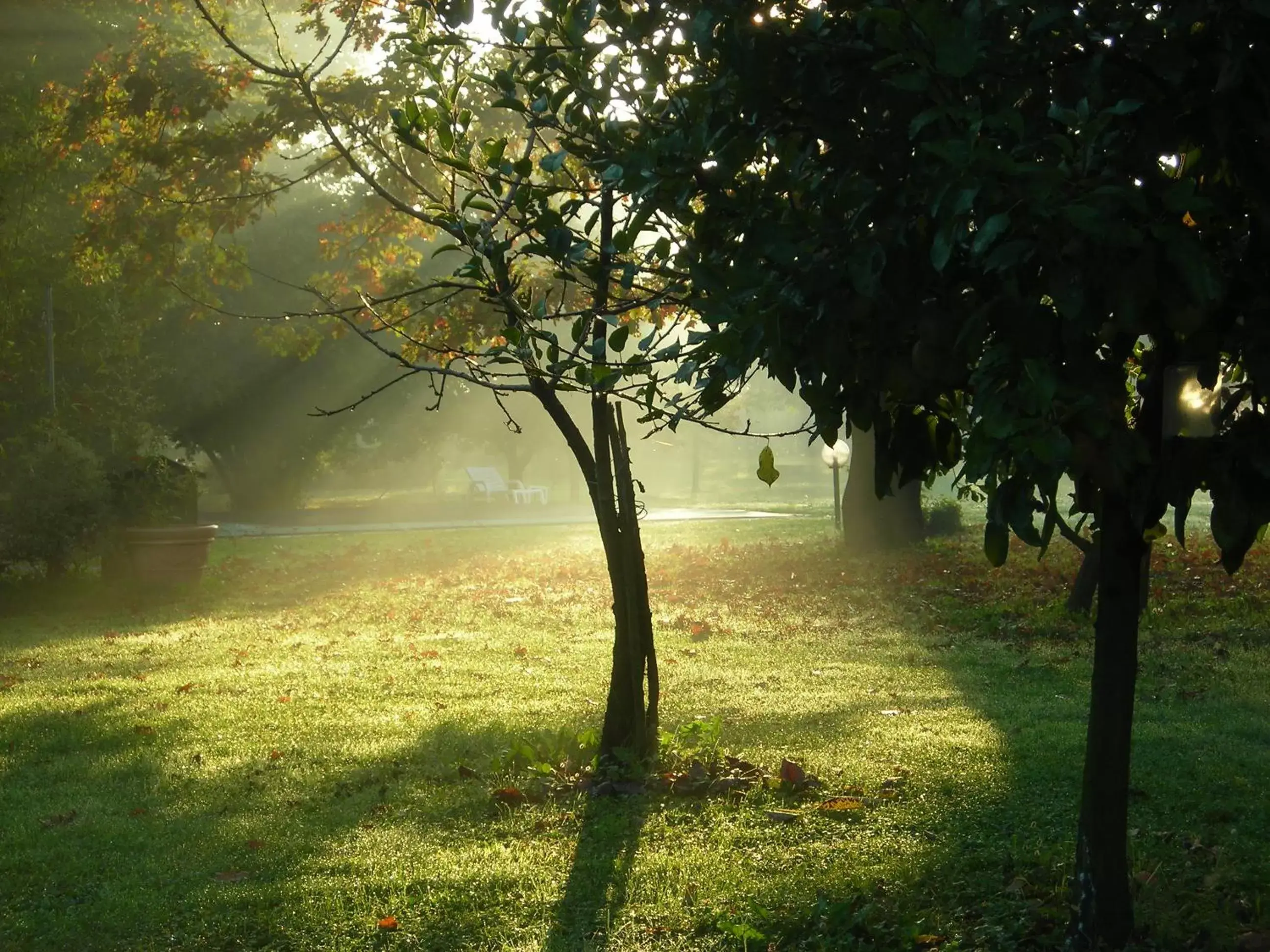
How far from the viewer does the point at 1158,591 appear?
1305 cm

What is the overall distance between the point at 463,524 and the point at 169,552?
16.2 m

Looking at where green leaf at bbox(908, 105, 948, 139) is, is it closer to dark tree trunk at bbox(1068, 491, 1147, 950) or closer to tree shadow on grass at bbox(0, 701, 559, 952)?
dark tree trunk at bbox(1068, 491, 1147, 950)

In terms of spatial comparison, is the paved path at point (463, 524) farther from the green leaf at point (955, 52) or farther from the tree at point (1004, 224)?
the green leaf at point (955, 52)

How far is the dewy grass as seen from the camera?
4.66m

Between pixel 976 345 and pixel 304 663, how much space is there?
30.2 feet

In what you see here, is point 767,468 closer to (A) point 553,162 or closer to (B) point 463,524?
(A) point 553,162

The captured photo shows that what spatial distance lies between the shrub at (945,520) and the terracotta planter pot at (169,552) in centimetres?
1081

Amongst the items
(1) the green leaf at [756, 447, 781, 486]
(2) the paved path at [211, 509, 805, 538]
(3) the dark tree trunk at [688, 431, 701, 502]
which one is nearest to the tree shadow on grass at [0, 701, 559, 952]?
(1) the green leaf at [756, 447, 781, 486]

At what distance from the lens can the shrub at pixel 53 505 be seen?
15.5 metres

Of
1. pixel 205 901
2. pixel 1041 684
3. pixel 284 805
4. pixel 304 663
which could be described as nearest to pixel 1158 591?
pixel 1041 684

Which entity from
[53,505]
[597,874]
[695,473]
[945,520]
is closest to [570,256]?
[597,874]

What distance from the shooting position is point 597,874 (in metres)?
5.15

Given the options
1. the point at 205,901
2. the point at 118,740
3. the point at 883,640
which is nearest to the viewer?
the point at 205,901

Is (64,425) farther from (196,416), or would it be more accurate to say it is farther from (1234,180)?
(1234,180)
